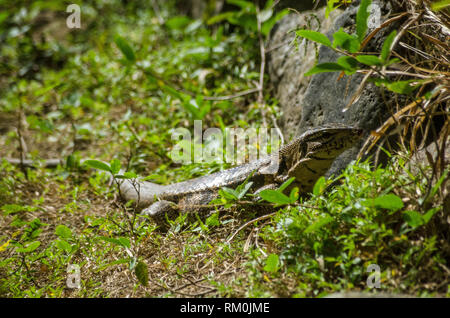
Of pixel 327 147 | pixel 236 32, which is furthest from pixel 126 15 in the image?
pixel 327 147

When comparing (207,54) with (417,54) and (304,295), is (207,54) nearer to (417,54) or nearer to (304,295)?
(417,54)

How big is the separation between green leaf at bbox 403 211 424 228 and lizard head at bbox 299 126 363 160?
1.00m

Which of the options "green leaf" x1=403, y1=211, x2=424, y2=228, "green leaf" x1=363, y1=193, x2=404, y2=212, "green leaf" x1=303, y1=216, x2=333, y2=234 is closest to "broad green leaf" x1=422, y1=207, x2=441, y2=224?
"green leaf" x1=403, y1=211, x2=424, y2=228

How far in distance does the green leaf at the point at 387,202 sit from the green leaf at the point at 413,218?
0.07m

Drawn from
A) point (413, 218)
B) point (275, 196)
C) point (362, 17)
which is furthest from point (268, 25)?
point (413, 218)

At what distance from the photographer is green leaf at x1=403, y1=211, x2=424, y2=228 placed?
2271mm

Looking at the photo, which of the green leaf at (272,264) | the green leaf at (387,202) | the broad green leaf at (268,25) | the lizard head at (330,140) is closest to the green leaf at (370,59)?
the green leaf at (387,202)

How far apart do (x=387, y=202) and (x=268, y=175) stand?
4.91 ft

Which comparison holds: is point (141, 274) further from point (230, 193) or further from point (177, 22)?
point (177, 22)

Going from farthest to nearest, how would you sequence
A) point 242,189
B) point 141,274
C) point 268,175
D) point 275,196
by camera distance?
point 268,175, point 242,189, point 141,274, point 275,196

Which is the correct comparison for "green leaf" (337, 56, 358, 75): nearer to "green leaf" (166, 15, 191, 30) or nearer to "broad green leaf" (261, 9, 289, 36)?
"broad green leaf" (261, 9, 289, 36)

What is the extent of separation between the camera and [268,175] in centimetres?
370
